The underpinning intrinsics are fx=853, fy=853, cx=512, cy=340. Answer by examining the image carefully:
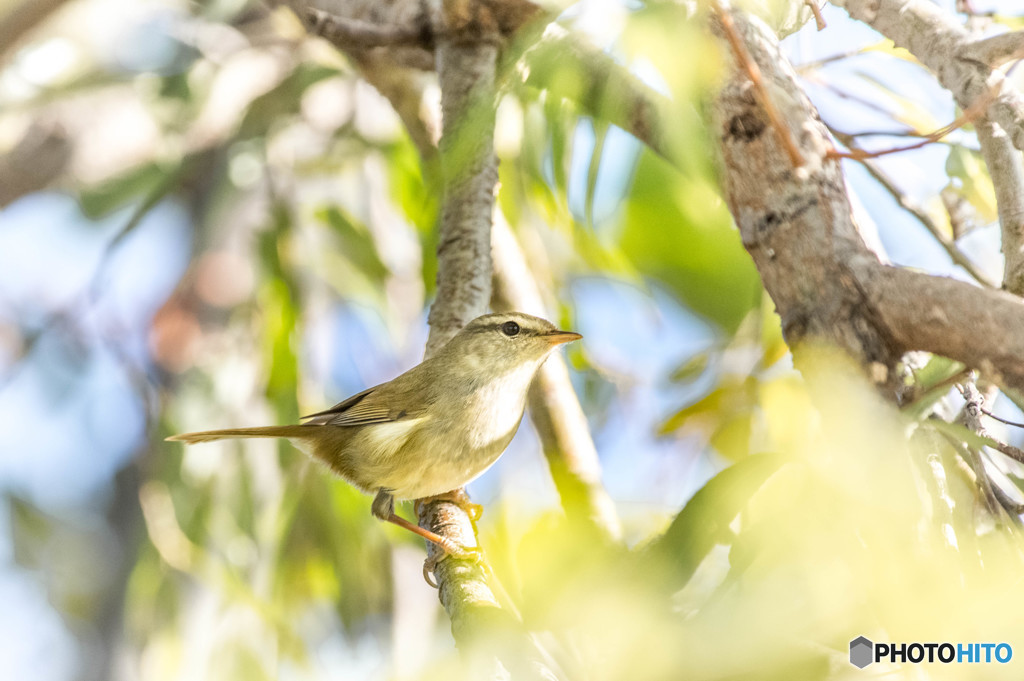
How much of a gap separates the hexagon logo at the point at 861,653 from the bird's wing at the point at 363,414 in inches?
34.9

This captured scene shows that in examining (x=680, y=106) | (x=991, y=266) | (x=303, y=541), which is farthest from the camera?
(x=303, y=541)

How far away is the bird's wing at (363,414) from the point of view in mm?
1637

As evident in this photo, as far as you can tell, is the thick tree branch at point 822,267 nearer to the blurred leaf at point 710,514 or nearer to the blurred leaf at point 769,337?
the blurred leaf at point 710,514

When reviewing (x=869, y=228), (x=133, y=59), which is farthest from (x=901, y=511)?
(x=133, y=59)

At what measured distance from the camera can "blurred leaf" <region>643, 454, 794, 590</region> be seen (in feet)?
3.80

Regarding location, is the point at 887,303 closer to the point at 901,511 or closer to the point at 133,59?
the point at 901,511

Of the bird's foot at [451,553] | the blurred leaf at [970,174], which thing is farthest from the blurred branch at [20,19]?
the blurred leaf at [970,174]

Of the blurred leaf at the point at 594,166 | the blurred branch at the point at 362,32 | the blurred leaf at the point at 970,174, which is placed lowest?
the blurred branch at the point at 362,32

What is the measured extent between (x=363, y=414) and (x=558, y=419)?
1.63 feet

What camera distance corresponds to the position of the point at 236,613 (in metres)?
2.07

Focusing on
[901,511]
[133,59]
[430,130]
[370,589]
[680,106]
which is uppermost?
[680,106]

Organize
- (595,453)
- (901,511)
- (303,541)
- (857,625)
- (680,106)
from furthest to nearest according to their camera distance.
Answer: (303,541) < (595,453) < (680,106) < (857,625) < (901,511)

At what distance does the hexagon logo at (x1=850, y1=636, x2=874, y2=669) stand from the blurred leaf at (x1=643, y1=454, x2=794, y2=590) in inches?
8.6

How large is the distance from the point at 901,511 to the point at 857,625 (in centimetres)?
21
